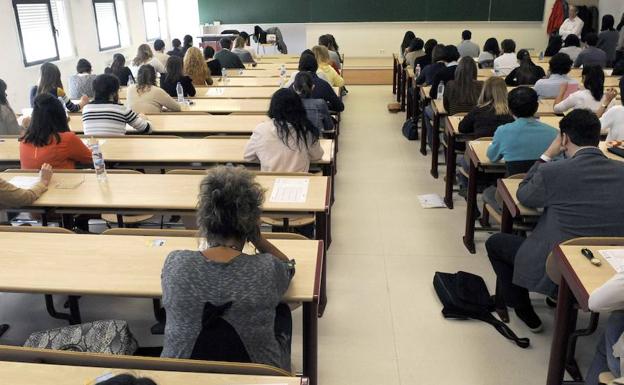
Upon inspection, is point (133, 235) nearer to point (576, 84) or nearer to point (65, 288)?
point (65, 288)

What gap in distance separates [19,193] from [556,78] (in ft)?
17.0

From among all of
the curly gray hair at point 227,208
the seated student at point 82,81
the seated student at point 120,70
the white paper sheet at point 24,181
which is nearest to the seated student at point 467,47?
the seated student at point 120,70

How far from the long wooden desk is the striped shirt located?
200 centimetres

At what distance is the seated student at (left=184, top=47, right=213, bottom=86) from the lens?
7.09 meters

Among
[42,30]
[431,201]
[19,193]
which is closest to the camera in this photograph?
[19,193]

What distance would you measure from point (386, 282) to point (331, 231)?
3.05 ft

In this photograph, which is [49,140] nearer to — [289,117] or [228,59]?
[289,117]

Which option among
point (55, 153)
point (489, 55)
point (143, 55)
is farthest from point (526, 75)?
point (55, 153)

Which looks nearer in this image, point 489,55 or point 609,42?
point 489,55

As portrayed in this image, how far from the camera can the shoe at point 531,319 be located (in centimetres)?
317

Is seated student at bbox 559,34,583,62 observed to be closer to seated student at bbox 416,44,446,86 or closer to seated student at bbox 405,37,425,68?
seated student at bbox 405,37,425,68

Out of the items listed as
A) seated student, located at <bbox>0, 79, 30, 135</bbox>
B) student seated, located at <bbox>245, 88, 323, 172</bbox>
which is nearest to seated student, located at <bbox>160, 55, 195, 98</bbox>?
seated student, located at <bbox>0, 79, 30, 135</bbox>

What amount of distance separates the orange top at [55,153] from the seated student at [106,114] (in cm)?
79

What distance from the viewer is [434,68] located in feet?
22.3
